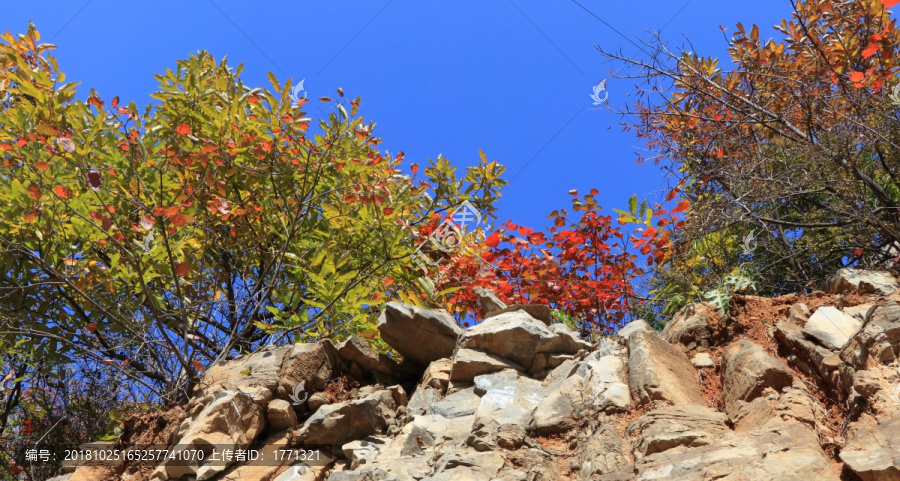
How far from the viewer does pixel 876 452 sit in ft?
8.62

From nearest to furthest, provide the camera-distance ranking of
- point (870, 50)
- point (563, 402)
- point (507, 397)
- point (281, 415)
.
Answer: point (563, 402) < point (507, 397) < point (281, 415) < point (870, 50)

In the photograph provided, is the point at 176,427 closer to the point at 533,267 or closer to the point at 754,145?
the point at 533,267

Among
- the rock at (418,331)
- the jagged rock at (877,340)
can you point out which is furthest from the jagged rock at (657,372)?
the rock at (418,331)

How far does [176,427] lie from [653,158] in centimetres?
447

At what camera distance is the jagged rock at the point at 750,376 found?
3447 millimetres

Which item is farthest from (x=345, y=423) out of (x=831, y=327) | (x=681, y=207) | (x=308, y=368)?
(x=681, y=207)

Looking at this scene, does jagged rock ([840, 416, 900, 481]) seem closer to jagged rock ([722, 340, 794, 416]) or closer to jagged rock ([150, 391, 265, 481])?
jagged rock ([722, 340, 794, 416])

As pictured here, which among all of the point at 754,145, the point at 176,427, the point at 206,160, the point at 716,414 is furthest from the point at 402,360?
the point at 754,145

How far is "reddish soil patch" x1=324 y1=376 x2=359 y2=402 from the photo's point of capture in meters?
4.81

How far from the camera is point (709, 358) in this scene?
4199 millimetres

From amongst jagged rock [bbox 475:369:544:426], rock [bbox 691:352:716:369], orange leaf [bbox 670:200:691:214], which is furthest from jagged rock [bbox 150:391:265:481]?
orange leaf [bbox 670:200:691:214]

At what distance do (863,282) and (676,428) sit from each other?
1965 millimetres

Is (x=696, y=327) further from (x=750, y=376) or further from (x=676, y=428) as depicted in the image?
(x=676, y=428)

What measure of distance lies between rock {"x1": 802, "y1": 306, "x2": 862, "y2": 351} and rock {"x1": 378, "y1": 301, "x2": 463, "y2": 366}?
2.25 metres
